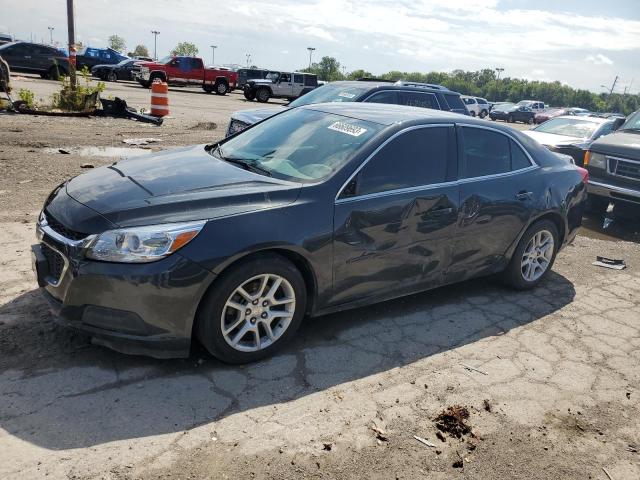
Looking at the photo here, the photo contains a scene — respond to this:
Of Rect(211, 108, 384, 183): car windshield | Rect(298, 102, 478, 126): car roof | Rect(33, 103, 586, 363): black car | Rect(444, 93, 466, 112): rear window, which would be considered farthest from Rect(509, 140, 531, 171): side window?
Rect(444, 93, 466, 112): rear window

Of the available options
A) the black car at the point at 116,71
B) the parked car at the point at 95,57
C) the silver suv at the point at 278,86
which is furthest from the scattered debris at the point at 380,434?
the parked car at the point at 95,57

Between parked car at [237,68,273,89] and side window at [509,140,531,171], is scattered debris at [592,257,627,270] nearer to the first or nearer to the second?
side window at [509,140,531,171]

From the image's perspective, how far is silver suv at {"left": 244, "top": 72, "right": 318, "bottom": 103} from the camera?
31016 millimetres

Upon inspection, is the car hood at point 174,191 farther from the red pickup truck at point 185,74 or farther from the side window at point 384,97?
the red pickup truck at point 185,74

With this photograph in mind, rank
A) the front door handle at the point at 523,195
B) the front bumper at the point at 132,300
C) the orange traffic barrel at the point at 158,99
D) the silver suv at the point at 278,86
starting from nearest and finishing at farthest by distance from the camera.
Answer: the front bumper at the point at 132,300 < the front door handle at the point at 523,195 < the orange traffic barrel at the point at 158,99 < the silver suv at the point at 278,86

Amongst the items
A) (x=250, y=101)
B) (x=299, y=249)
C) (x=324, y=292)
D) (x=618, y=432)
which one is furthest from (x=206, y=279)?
(x=250, y=101)

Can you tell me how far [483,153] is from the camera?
4723mm

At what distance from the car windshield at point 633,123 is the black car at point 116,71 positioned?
28955mm

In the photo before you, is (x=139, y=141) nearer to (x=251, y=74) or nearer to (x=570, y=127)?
(x=570, y=127)

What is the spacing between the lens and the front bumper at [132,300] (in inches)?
122

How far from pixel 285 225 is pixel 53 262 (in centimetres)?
146

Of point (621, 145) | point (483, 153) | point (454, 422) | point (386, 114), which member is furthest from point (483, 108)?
point (454, 422)

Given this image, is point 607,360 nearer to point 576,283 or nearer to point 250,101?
point 576,283

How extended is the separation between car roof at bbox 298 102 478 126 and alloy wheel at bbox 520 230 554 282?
1.29 m
